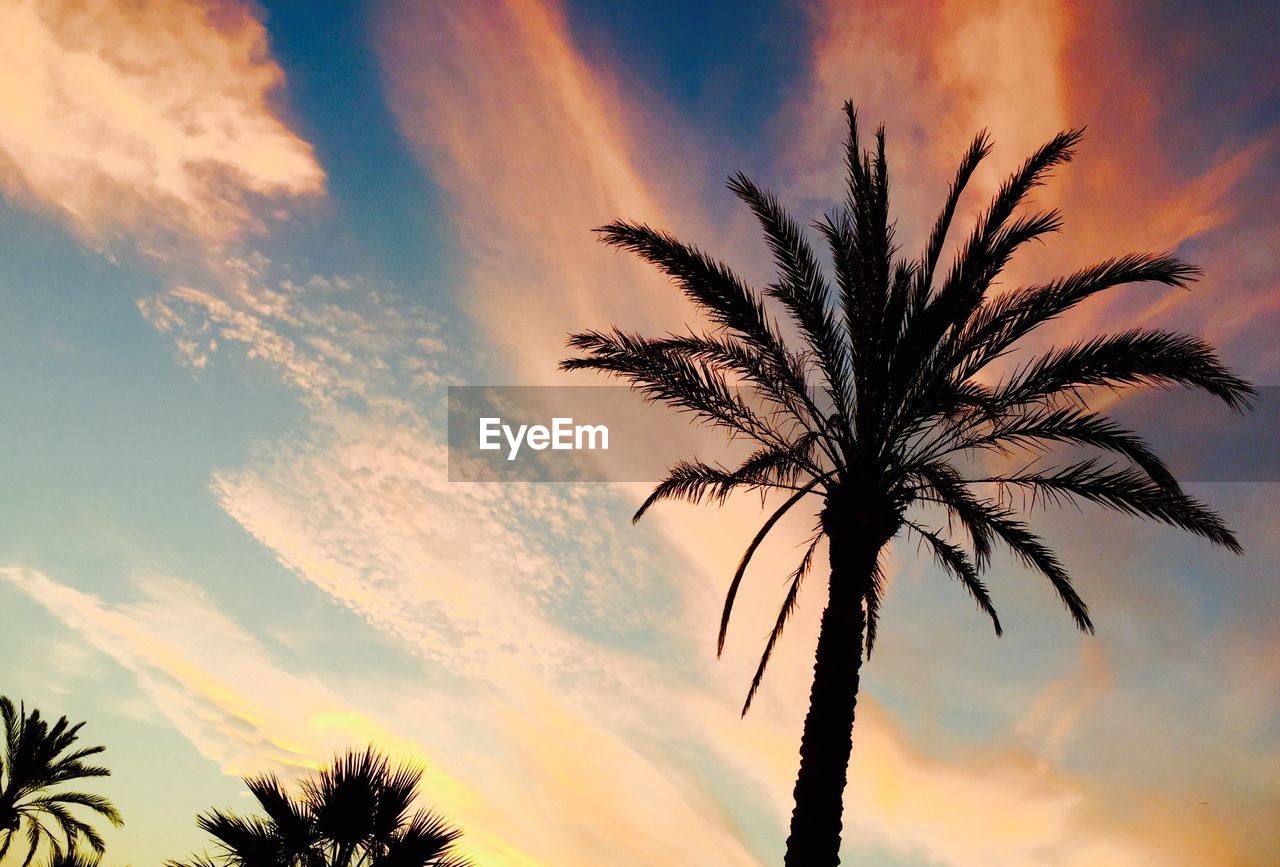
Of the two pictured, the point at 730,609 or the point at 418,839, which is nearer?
the point at 418,839

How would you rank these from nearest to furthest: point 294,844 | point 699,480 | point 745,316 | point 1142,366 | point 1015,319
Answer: point 294,844
point 1142,366
point 1015,319
point 745,316
point 699,480

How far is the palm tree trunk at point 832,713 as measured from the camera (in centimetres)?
905

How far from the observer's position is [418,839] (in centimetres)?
880

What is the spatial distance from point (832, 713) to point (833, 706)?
8 cm

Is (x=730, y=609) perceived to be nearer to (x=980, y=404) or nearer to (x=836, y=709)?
(x=836, y=709)

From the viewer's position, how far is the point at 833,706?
9445 mm

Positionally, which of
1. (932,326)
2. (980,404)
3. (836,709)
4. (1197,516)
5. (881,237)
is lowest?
(836,709)

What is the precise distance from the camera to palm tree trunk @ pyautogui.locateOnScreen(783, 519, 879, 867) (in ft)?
29.7

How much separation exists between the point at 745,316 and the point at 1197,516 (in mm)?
6191

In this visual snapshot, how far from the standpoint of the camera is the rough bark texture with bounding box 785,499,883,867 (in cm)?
906

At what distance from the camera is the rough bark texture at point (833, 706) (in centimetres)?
906

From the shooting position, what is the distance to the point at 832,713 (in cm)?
942

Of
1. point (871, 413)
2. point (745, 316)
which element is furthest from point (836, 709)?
point (745, 316)

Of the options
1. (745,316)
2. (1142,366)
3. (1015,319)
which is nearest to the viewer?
(1142,366)
